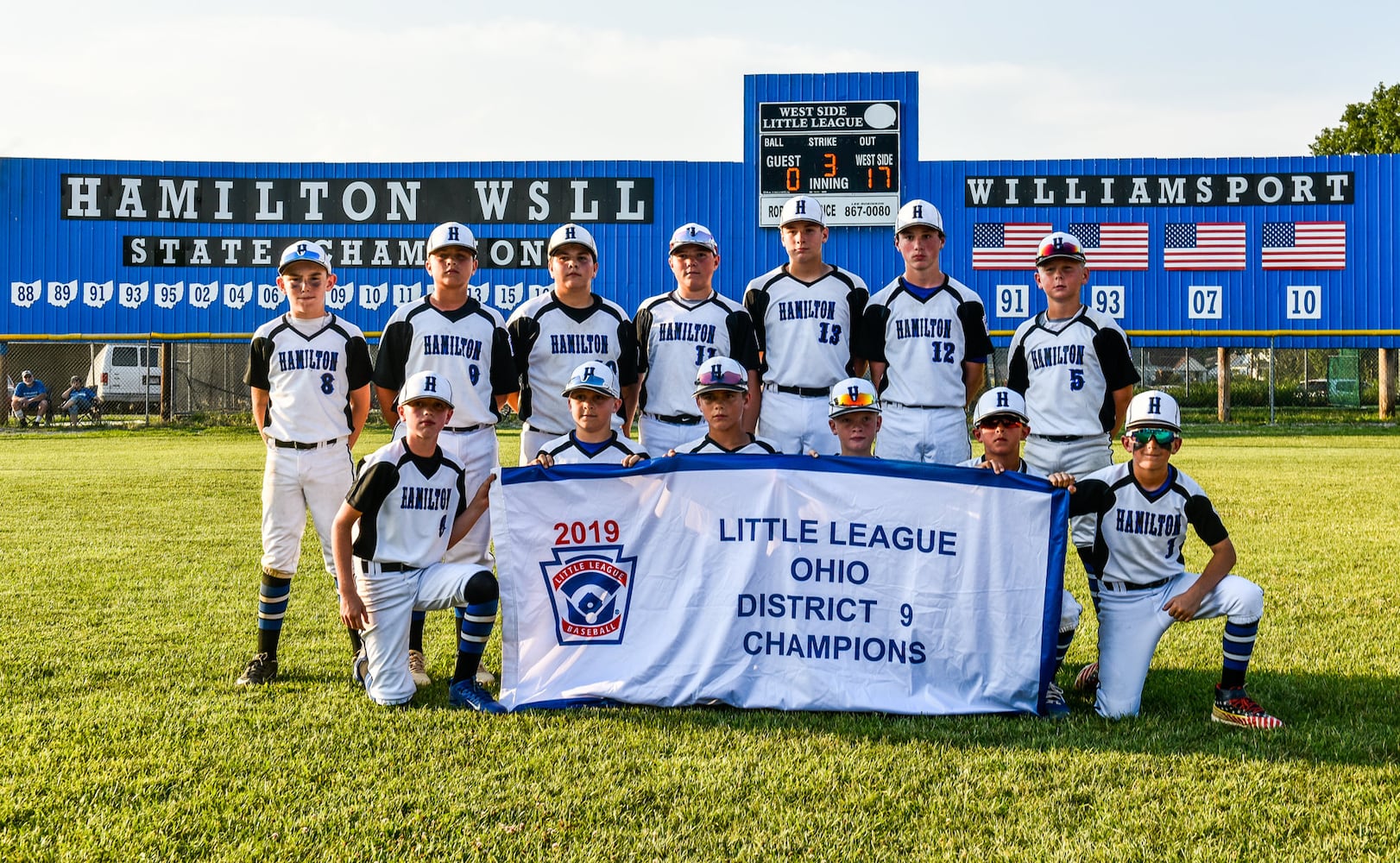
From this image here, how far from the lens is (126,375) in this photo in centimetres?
3108

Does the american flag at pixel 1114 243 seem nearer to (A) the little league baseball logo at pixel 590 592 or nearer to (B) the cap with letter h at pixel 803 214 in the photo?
(B) the cap with letter h at pixel 803 214

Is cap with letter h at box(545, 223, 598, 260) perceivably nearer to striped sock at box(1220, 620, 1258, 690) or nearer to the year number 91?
the year number 91

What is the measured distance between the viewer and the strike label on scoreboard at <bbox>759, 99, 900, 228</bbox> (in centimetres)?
2409

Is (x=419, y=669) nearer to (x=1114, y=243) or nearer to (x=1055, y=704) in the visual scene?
(x=1055, y=704)

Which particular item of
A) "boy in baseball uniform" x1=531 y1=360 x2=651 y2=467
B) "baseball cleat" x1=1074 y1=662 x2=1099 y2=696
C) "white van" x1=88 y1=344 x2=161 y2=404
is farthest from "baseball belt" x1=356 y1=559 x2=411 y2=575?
"white van" x1=88 y1=344 x2=161 y2=404

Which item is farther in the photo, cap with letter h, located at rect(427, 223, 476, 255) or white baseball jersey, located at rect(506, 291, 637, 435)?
white baseball jersey, located at rect(506, 291, 637, 435)

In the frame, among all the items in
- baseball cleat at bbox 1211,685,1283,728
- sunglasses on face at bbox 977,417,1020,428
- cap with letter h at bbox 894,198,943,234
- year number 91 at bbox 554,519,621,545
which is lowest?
baseball cleat at bbox 1211,685,1283,728

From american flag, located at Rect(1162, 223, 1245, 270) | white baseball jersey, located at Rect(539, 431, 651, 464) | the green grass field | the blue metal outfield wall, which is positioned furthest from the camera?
american flag, located at Rect(1162, 223, 1245, 270)

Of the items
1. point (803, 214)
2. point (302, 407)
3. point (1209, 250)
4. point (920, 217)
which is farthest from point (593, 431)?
point (1209, 250)

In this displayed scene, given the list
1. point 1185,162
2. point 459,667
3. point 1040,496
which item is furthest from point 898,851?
point 1185,162

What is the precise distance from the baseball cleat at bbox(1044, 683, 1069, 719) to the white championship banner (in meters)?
0.07

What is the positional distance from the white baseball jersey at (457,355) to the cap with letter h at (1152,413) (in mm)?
3124

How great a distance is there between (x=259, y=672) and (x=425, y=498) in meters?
1.16

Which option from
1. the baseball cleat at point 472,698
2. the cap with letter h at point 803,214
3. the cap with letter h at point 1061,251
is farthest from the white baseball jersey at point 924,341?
the baseball cleat at point 472,698
